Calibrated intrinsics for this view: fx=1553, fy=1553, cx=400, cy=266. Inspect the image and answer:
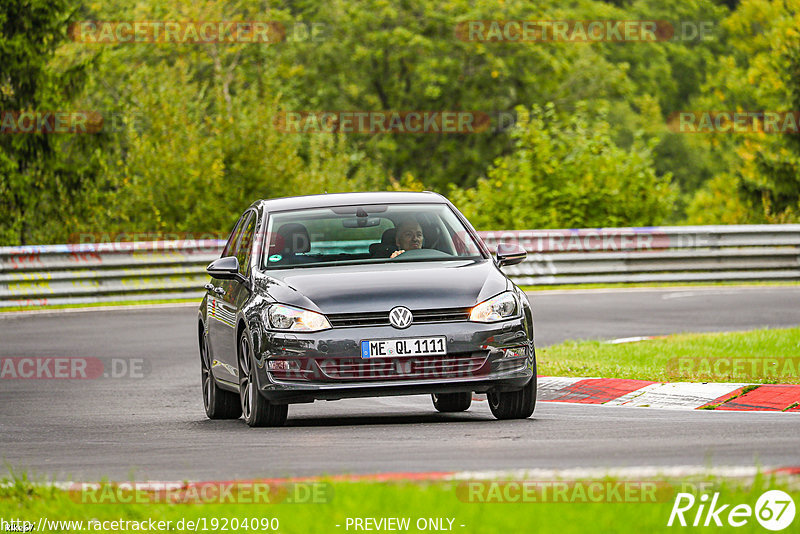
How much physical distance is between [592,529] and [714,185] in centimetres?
5382

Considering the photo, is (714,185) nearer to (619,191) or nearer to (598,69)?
(598,69)

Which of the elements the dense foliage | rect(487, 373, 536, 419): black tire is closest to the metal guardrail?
the dense foliage

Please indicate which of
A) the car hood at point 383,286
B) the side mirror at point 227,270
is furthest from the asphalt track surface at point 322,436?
the side mirror at point 227,270

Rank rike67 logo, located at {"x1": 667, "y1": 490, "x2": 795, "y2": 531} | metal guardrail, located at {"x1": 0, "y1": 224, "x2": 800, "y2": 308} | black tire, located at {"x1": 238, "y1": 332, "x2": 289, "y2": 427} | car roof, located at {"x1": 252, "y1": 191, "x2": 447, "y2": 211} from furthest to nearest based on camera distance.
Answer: metal guardrail, located at {"x1": 0, "y1": 224, "x2": 800, "y2": 308}
car roof, located at {"x1": 252, "y1": 191, "x2": 447, "y2": 211}
black tire, located at {"x1": 238, "y1": 332, "x2": 289, "y2": 427}
rike67 logo, located at {"x1": 667, "y1": 490, "x2": 795, "y2": 531}

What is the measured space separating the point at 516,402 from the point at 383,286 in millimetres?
1324

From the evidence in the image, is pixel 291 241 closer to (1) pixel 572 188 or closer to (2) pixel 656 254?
(2) pixel 656 254

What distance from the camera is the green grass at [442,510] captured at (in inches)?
230

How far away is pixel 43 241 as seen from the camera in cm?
3191

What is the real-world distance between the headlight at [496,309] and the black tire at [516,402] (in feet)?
1.72

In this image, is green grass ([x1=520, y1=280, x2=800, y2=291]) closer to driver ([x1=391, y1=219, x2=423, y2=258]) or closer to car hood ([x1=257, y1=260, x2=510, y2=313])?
driver ([x1=391, y1=219, x2=423, y2=258])

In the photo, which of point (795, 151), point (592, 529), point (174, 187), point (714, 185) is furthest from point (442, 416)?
point (714, 185)

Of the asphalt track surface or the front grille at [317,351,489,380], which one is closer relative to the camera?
the asphalt track surface

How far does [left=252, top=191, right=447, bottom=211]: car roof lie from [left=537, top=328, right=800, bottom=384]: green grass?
2571 millimetres

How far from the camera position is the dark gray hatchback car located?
993cm
